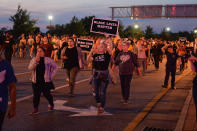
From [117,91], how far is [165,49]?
8.69ft

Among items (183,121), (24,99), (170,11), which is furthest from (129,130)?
(170,11)

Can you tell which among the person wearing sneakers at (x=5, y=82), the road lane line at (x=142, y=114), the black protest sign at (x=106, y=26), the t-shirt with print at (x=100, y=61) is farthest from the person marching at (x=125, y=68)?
the black protest sign at (x=106, y=26)

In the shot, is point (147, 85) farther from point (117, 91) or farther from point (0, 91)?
point (0, 91)

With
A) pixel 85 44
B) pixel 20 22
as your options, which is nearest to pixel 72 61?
pixel 85 44

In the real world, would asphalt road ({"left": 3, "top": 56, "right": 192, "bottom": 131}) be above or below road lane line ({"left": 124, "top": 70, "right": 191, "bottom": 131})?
above

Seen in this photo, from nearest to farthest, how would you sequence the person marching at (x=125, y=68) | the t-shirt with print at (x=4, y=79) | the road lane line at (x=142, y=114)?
the t-shirt with print at (x=4, y=79) → the road lane line at (x=142, y=114) → the person marching at (x=125, y=68)

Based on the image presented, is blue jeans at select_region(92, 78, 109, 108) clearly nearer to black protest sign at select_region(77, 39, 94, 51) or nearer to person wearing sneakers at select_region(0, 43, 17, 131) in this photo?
person wearing sneakers at select_region(0, 43, 17, 131)

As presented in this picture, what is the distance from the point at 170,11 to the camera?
48469 mm

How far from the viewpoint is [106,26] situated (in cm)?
1528

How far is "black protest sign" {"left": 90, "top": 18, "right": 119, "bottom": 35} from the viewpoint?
15.1 meters

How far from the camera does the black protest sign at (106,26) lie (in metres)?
15.1

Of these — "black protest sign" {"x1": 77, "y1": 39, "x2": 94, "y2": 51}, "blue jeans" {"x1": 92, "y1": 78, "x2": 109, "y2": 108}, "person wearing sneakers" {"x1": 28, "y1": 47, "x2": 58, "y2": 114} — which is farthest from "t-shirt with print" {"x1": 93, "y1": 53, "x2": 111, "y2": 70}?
"black protest sign" {"x1": 77, "y1": 39, "x2": 94, "y2": 51}

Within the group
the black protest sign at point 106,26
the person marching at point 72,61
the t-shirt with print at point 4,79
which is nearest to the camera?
the t-shirt with print at point 4,79

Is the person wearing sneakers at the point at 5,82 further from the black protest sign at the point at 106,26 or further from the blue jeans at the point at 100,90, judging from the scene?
the black protest sign at the point at 106,26
